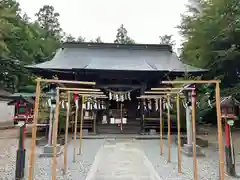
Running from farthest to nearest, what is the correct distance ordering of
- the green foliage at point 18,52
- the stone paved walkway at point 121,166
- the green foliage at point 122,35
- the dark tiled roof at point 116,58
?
the green foliage at point 122,35
the green foliage at point 18,52
the dark tiled roof at point 116,58
the stone paved walkway at point 121,166

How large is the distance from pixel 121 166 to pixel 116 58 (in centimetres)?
937

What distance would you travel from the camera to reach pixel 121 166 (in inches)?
210

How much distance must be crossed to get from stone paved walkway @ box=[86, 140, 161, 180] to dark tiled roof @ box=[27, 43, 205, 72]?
16.7 feet

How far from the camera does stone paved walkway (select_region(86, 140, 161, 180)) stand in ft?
14.8

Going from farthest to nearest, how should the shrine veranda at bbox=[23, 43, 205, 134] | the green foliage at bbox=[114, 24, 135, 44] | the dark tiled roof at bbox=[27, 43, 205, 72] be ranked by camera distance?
the green foliage at bbox=[114, 24, 135, 44] < the dark tiled roof at bbox=[27, 43, 205, 72] < the shrine veranda at bbox=[23, 43, 205, 134]

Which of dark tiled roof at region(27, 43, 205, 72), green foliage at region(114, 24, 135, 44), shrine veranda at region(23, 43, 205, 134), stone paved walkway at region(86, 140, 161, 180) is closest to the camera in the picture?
stone paved walkway at region(86, 140, 161, 180)

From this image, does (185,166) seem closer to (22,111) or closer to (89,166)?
(89,166)

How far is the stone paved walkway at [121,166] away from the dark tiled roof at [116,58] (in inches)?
201

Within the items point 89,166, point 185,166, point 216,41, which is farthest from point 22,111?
point 216,41

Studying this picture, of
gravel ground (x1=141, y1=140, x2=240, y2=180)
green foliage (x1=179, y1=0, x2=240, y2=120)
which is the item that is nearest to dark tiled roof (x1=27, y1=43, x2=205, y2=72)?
green foliage (x1=179, y1=0, x2=240, y2=120)

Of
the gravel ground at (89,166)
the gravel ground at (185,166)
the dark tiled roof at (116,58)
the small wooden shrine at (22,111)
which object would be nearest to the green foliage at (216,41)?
the dark tiled roof at (116,58)

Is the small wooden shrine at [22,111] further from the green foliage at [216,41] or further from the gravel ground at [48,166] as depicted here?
the green foliage at [216,41]

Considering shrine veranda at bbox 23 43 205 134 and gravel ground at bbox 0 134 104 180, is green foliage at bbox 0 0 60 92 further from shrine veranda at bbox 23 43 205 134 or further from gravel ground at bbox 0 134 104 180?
gravel ground at bbox 0 134 104 180

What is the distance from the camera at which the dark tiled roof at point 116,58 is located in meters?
11.5
